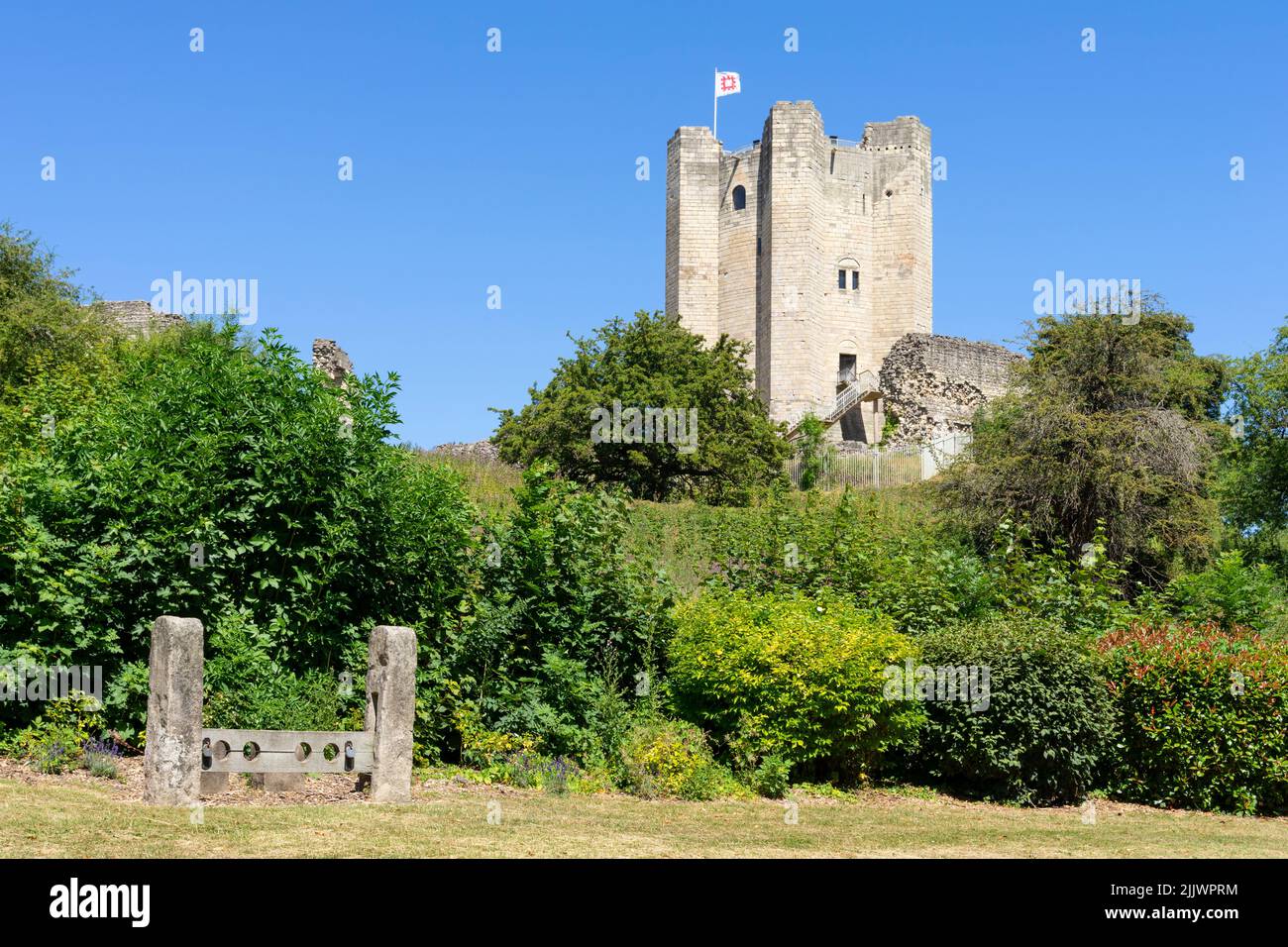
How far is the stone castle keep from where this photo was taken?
54.1 metres

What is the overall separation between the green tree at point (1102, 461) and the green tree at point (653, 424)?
32.8ft

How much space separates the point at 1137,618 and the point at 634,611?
6.62 m

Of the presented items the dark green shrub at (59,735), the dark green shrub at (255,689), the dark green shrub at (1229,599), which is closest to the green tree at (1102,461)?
the dark green shrub at (1229,599)

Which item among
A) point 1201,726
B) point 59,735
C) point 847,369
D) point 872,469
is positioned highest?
point 847,369

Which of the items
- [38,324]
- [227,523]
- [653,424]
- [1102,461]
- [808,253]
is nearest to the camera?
[227,523]

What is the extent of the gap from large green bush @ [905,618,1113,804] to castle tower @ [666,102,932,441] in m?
41.6

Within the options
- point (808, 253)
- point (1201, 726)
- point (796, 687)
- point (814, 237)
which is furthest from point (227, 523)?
point (814, 237)

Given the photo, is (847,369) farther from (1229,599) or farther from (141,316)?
(1229,599)

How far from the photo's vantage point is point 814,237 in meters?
55.0

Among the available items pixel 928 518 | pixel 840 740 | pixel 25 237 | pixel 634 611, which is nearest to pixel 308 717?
pixel 634 611

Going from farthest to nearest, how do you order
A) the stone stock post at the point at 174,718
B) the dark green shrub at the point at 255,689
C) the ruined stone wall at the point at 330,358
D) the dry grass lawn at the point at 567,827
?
the ruined stone wall at the point at 330,358 → the dark green shrub at the point at 255,689 → the stone stock post at the point at 174,718 → the dry grass lawn at the point at 567,827

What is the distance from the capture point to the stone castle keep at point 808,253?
54094mm

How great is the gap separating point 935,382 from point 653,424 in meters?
19.6

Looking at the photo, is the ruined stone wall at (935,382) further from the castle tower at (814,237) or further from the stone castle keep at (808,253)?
the castle tower at (814,237)
